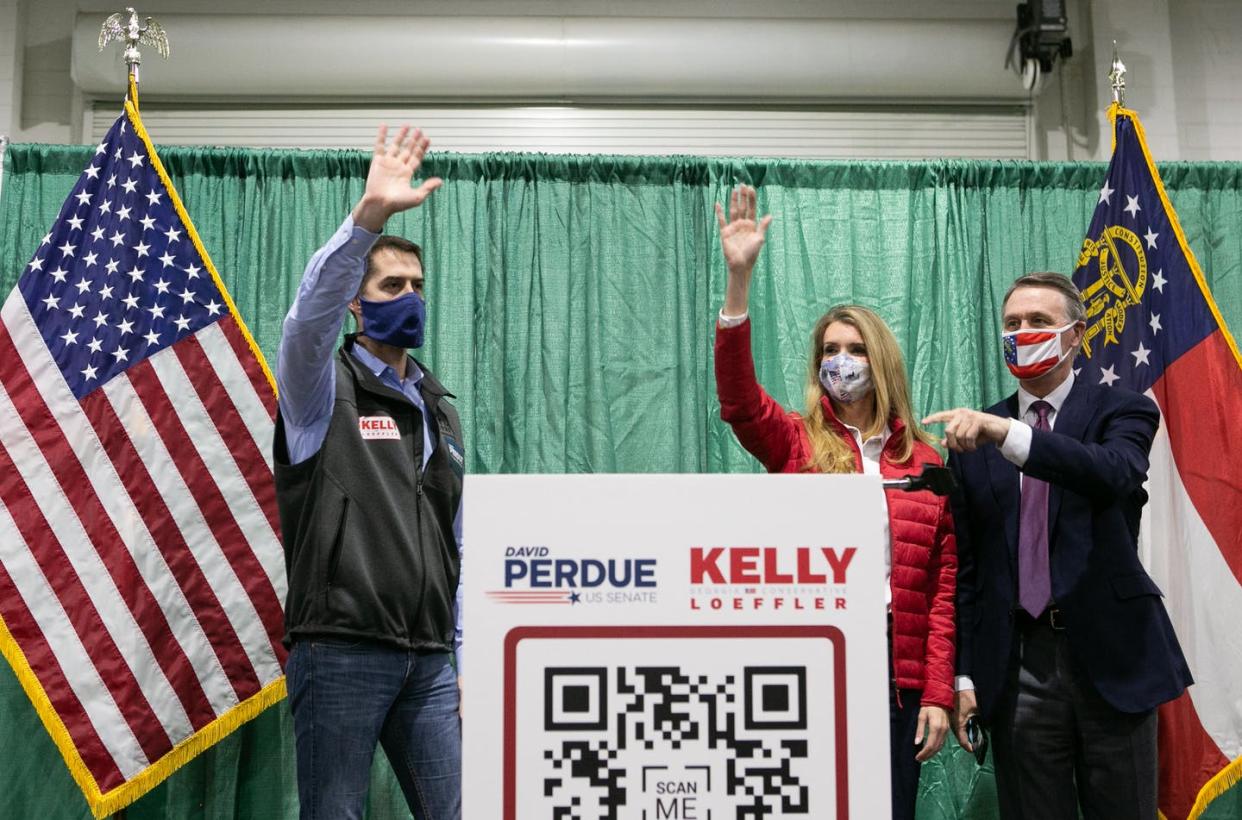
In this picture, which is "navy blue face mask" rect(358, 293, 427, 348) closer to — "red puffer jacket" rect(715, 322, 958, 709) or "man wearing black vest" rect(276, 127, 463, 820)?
"man wearing black vest" rect(276, 127, 463, 820)

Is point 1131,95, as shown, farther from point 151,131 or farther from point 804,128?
point 151,131

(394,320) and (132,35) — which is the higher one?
(132,35)

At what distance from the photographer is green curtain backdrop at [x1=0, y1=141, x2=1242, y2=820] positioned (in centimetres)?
390

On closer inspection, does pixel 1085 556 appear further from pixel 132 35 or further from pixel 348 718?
pixel 132 35

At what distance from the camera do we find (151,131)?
439cm

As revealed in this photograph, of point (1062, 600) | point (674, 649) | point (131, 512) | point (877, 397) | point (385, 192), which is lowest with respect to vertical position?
point (674, 649)

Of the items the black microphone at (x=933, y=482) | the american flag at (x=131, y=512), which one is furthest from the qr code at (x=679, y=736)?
the american flag at (x=131, y=512)

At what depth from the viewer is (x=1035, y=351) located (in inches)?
99.6

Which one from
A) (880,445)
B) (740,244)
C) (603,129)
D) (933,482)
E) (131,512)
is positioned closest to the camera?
(933,482)

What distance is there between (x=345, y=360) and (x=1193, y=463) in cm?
231

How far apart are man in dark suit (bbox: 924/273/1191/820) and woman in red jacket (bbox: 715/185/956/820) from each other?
63mm

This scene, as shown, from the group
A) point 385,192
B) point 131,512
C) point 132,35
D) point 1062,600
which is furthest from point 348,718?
point 132,35

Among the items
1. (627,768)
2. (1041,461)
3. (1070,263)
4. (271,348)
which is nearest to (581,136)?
(271,348)

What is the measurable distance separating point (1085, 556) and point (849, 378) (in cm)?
59
